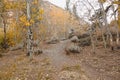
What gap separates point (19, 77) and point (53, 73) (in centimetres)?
227

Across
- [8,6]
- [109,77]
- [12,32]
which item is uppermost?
[8,6]

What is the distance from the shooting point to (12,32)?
104ft

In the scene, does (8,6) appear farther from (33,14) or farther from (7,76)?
(7,76)

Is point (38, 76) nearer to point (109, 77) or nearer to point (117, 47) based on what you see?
point (109, 77)

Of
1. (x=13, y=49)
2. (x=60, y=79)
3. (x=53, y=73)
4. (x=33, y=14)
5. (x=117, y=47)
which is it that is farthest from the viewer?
(x=13, y=49)

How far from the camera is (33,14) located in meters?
20.7

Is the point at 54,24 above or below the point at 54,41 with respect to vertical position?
above

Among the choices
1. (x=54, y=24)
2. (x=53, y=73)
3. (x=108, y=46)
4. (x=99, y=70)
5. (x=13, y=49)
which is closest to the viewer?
(x=53, y=73)

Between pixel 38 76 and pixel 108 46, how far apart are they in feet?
52.0

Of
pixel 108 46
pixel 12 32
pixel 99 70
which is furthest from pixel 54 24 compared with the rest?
pixel 99 70

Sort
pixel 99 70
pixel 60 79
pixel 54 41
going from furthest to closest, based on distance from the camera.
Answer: pixel 54 41
pixel 99 70
pixel 60 79

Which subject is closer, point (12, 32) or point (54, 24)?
point (12, 32)

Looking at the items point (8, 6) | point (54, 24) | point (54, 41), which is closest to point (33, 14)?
point (8, 6)

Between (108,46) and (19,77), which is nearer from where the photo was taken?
(19,77)
